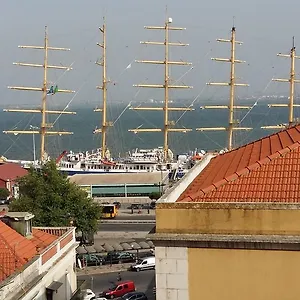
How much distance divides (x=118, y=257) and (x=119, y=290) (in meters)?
5.49

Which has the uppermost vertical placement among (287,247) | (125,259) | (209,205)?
(209,205)

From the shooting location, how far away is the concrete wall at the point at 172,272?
452 inches

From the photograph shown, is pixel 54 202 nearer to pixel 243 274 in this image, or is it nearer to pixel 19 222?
pixel 19 222

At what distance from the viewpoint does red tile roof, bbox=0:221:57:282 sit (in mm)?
15828

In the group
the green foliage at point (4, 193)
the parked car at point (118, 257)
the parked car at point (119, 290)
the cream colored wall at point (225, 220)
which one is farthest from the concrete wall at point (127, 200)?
the cream colored wall at point (225, 220)

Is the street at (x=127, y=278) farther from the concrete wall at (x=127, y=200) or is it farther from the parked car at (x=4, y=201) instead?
the parked car at (x=4, y=201)

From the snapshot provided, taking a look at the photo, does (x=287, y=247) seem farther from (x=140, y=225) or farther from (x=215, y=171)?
(x=140, y=225)

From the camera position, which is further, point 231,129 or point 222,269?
point 231,129

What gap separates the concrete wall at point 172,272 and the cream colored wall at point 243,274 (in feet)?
0.39

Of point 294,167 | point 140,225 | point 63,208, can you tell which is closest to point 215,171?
point 294,167

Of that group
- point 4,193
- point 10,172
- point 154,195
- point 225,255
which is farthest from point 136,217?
point 225,255

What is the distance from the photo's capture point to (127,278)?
2761 cm

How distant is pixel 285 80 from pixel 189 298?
71965 mm

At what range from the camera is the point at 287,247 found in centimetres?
1097
